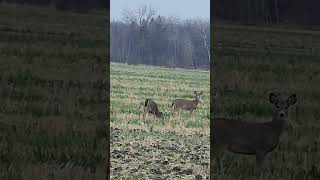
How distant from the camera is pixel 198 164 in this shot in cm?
293

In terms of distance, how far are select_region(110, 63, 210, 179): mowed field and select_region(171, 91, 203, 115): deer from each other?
21mm

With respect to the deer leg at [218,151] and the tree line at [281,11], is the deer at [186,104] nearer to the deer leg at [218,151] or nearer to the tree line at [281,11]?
the deer leg at [218,151]

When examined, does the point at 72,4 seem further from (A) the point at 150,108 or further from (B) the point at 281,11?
(B) the point at 281,11

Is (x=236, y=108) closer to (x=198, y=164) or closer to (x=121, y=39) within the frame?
(x=198, y=164)

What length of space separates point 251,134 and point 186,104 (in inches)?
14.9

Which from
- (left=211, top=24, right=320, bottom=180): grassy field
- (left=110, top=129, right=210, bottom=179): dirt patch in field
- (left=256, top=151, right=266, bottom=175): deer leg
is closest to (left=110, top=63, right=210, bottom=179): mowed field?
(left=110, top=129, right=210, bottom=179): dirt patch in field

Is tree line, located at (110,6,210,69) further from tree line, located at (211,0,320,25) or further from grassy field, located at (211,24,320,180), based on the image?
tree line, located at (211,0,320,25)

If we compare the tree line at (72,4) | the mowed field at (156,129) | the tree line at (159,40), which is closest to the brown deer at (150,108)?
the mowed field at (156,129)

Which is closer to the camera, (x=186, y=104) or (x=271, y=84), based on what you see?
(x=186, y=104)

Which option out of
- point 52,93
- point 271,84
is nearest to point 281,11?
point 271,84

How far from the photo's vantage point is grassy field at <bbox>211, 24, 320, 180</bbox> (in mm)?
2914

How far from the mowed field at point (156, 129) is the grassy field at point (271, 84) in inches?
4.6

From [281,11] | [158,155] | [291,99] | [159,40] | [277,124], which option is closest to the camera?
[291,99]

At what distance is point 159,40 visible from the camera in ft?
10.3
